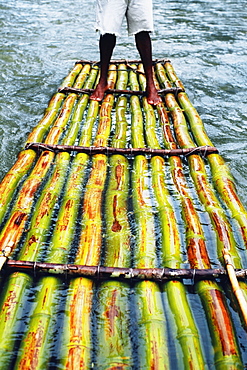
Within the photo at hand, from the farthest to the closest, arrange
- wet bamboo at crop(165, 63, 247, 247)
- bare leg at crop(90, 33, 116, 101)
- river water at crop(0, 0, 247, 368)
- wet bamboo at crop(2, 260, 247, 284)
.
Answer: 1. river water at crop(0, 0, 247, 368)
2. bare leg at crop(90, 33, 116, 101)
3. wet bamboo at crop(165, 63, 247, 247)
4. wet bamboo at crop(2, 260, 247, 284)

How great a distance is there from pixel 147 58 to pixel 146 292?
2.65 meters

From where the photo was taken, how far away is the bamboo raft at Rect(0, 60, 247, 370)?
1587mm

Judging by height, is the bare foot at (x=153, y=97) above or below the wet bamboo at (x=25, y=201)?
above

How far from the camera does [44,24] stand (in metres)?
7.93

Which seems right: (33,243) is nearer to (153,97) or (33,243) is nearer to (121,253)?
(121,253)

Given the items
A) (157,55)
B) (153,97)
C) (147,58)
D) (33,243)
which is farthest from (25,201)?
(157,55)

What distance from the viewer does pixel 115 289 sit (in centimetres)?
183

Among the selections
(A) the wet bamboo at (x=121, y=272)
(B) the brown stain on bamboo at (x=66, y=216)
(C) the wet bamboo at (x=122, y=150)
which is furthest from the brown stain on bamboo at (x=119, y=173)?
(A) the wet bamboo at (x=121, y=272)

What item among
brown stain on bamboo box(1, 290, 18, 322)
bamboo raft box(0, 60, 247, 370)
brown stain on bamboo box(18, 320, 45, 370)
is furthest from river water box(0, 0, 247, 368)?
brown stain on bamboo box(18, 320, 45, 370)

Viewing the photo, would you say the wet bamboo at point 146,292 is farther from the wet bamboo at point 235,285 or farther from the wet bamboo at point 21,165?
the wet bamboo at point 21,165

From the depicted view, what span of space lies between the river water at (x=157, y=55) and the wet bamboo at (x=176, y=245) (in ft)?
2.11

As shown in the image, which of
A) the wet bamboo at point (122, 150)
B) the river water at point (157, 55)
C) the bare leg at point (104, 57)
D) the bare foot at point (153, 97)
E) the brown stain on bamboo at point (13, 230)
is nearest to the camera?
the brown stain on bamboo at point (13, 230)

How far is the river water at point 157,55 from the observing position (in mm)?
3941

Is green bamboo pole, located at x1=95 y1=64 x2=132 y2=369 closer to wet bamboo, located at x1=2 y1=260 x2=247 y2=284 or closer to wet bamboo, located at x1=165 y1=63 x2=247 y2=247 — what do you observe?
wet bamboo, located at x1=2 y1=260 x2=247 y2=284
